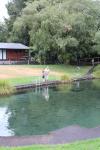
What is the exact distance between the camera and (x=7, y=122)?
977 inches

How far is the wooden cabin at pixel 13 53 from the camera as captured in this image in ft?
237

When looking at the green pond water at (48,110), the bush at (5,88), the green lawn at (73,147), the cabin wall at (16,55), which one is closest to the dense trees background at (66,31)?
the cabin wall at (16,55)

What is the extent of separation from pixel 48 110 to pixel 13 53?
46.6m

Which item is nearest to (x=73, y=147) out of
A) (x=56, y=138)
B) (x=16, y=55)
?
(x=56, y=138)

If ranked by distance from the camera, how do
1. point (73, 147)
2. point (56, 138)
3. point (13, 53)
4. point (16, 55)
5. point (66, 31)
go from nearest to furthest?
1. point (73, 147)
2. point (56, 138)
3. point (66, 31)
4. point (13, 53)
5. point (16, 55)

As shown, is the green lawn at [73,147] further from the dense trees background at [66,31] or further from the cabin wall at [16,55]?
the cabin wall at [16,55]

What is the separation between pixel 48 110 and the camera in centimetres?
2944

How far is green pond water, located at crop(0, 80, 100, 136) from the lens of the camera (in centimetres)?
2342

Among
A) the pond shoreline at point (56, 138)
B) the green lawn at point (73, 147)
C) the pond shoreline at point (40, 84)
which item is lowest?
the pond shoreline at point (56, 138)

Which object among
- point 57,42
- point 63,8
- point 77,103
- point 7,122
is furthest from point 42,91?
point 63,8

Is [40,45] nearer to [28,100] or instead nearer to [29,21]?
[29,21]

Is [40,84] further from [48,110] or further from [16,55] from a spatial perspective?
[16,55]

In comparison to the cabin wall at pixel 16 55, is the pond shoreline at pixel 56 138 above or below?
below

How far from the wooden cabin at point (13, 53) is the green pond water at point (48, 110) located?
97.3 ft
